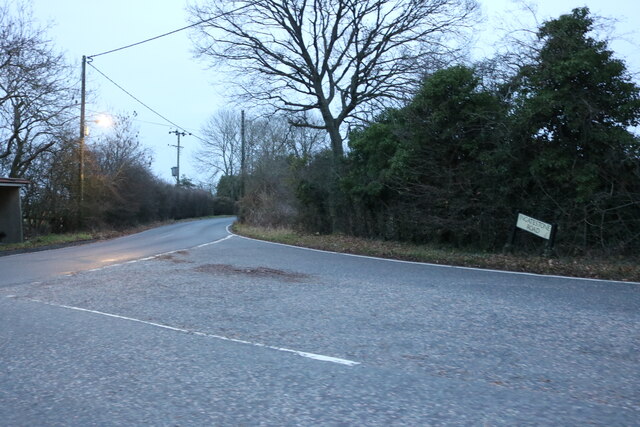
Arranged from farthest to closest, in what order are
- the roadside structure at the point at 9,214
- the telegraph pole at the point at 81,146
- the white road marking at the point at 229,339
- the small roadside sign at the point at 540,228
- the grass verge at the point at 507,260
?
the telegraph pole at the point at 81,146 < the roadside structure at the point at 9,214 < the small roadside sign at the point at 540,228 < the grass verge at the point at 507,260 < the white road marking at the point at 229,339

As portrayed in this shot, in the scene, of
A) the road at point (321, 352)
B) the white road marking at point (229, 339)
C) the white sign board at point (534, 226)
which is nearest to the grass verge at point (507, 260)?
the white sign board at point (534, 226)

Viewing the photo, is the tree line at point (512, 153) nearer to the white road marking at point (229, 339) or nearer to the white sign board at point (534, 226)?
the white sign board at point (534, 226)

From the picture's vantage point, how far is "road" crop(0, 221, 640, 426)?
13.2ft

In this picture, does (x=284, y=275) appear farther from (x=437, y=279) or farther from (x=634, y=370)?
(x=634, y=370)

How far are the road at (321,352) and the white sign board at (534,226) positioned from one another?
9.83ft

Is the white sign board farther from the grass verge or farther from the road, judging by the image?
the road

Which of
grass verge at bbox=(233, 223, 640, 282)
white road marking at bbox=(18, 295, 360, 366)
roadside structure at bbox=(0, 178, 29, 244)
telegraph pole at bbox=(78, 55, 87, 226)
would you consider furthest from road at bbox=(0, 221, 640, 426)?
telegraph pole at bbox=(78, 55, 87, 226)

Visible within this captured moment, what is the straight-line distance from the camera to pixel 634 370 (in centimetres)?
486

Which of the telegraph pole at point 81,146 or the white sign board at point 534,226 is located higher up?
the telegraph pole at point 81,146

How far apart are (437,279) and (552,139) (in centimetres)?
628

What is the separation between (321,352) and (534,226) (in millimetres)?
9221

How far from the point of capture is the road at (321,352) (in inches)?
158

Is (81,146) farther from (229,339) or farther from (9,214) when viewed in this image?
(229,339)

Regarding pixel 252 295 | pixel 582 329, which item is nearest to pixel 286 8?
pixel 252 295
